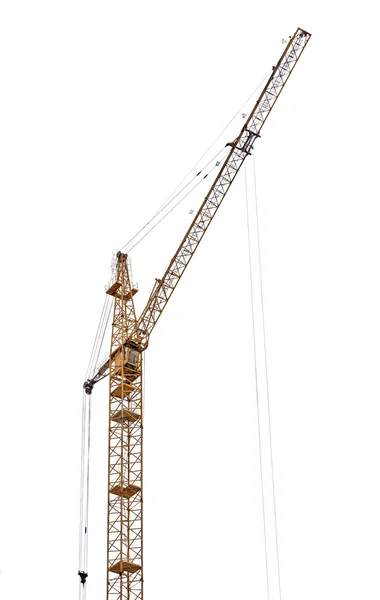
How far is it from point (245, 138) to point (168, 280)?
11.8 m

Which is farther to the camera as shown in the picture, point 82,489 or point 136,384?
point 82,489

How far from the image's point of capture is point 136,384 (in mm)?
58219

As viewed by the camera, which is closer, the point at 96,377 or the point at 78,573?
the point at 78,573

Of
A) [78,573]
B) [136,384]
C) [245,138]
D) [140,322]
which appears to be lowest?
[78,573]

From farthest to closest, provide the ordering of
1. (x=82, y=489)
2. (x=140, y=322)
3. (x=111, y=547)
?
(x=82, y=489)
(x=140, y=322)
(x=111, y=547)

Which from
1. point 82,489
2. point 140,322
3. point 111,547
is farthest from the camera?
point 82,489

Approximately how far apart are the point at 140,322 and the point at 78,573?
59.6 ft

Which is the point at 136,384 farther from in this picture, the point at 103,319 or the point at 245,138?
the point at 245,138

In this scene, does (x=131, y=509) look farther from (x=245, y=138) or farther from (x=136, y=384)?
(x=245, y=138)

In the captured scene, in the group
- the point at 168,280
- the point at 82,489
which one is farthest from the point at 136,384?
the point at 82,489

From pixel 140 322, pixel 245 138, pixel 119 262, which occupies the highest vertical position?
pixel 245 138

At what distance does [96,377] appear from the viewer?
6538cm

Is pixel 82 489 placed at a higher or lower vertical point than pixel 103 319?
lower

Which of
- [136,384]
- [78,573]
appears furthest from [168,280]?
[78,573]
